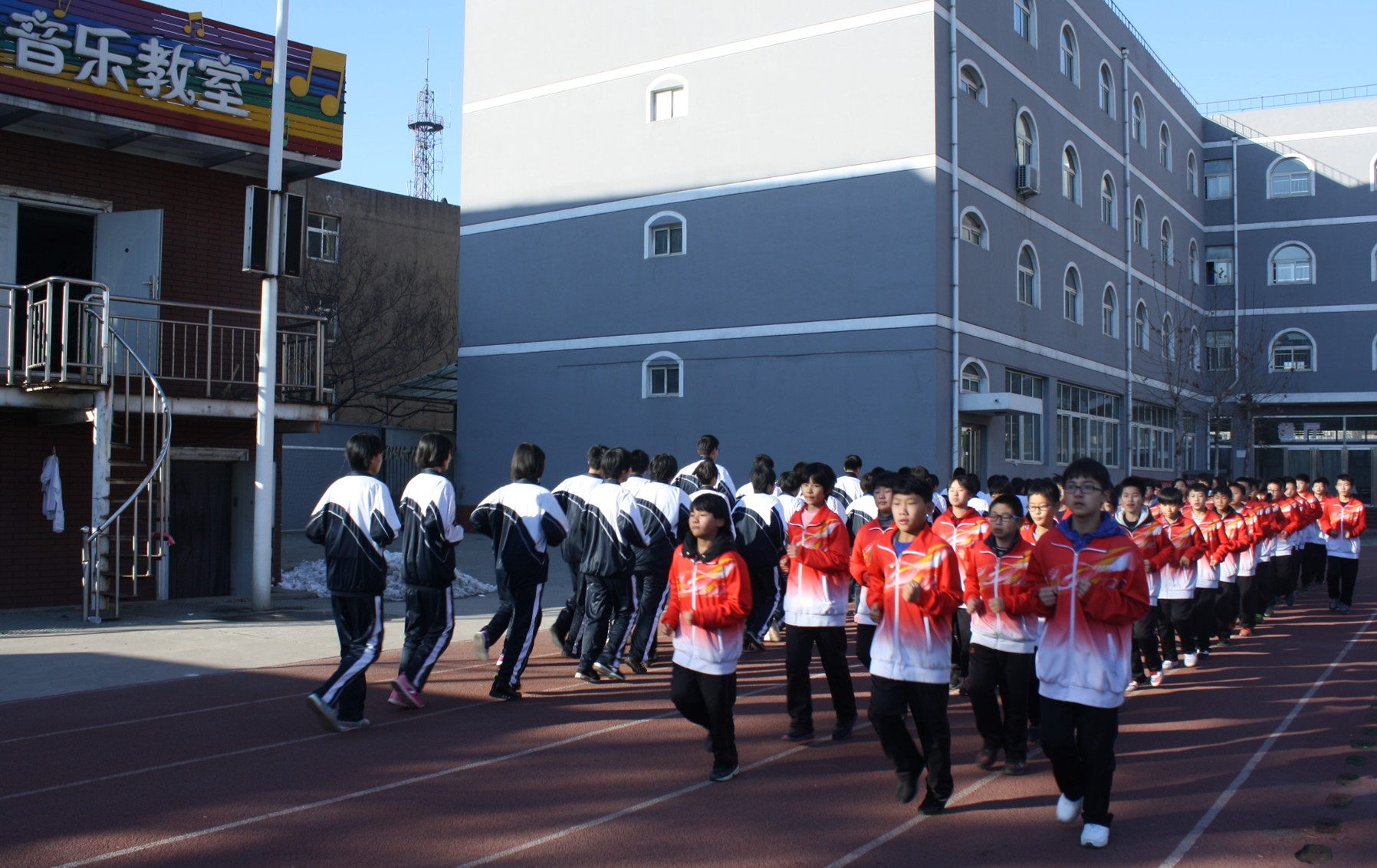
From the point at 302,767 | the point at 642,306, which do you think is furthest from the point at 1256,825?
the point at 642,306

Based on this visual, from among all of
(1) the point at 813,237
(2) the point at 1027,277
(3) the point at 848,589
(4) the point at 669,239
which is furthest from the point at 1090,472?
(2) the point at 1027,277

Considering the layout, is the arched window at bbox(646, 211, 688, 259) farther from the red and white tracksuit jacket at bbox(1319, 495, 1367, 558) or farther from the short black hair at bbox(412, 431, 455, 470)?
the short black hair at bbox(412, 431, 455, 470)

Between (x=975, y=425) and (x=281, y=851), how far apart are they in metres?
20.7

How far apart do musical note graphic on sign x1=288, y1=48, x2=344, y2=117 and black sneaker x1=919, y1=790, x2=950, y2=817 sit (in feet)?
42.4

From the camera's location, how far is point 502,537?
876cm

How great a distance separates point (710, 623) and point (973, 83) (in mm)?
20992

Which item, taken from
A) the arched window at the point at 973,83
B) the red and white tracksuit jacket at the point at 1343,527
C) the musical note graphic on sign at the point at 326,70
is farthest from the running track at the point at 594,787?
the arched window at the point at 973,83

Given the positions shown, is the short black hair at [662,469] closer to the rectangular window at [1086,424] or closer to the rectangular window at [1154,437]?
the rectangular window at [1086,424]

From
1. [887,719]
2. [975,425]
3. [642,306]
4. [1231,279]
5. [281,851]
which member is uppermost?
[1231,279]

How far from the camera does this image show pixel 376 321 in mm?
33531

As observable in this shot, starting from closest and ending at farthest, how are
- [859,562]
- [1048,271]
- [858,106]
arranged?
[859,562], [858,106], [1048,271]

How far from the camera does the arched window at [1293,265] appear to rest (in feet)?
136

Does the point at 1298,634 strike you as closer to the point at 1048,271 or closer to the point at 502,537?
the point at 502,537

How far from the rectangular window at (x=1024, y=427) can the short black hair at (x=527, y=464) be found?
59.2ft
